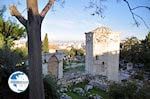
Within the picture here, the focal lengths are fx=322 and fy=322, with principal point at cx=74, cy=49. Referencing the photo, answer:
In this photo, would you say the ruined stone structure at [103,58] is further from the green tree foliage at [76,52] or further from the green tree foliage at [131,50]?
the green tree foliage at [76,52]

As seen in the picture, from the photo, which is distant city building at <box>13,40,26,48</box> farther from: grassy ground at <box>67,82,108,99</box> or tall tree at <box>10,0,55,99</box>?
tall tree at <box>10,0,55,99</box>

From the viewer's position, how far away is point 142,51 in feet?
139

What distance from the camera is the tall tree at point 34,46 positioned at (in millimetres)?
6762

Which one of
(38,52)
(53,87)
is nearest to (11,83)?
(38,52)

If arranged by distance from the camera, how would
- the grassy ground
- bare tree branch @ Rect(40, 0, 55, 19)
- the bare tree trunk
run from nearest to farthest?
the bare tree trunk < bare tree branch @ Rect(40, 0, 55, 19) < the grassy ground

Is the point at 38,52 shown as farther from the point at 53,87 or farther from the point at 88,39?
the point at 88,39

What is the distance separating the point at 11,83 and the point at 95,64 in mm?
26703

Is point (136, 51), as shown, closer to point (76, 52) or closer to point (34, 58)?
point (76, 52)

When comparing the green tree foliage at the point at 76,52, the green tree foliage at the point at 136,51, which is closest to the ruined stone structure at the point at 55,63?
the green tree foliage at the point at 136,51

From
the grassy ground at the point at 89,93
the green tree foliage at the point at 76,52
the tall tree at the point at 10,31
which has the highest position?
the tall tree at the point at 10,31

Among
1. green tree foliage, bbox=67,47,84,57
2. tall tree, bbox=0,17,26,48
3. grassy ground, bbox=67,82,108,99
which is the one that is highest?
tall tree, bbox=0,17,26,48

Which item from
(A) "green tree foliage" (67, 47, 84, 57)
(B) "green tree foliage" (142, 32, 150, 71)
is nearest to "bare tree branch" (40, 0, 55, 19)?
(B) "green tree foliage" (142, 32, 150, 71)

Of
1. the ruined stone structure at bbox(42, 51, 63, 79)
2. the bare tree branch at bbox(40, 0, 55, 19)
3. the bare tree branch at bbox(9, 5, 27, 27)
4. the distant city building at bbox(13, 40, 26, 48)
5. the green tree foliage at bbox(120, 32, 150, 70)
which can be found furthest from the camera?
the green tree foliage at bbox(120, 32, 150, 70)

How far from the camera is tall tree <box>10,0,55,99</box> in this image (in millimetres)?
6762
